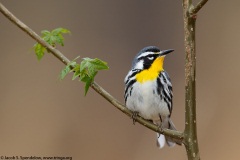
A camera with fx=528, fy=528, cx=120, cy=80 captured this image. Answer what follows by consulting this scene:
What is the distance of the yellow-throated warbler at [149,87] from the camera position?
4285 mm

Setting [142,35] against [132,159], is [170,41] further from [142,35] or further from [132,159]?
[132,159]

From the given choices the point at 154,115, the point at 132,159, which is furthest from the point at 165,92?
the point at 132,159

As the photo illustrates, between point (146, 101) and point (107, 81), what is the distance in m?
4.14

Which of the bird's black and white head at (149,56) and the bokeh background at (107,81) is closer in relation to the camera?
the bird's black and white head at (149,56)

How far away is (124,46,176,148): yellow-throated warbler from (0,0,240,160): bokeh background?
2944 mm

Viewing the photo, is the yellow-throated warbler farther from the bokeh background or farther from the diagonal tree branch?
the bokeh background

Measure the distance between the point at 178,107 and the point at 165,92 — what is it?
3678mm

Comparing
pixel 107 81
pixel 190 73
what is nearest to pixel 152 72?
pixel 190 73

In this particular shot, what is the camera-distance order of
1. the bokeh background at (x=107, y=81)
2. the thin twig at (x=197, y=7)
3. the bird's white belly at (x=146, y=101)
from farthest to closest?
the bokeh background at (x=107, y=81)
the bird's white belly at (x=146, y=101)
the thin twig at (x=197, y=7)

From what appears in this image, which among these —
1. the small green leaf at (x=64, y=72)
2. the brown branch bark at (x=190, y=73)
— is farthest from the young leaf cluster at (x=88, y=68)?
the brown branch bark at (x=190, y=73)

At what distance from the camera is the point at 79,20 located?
29.1ft

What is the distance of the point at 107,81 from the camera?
842cm

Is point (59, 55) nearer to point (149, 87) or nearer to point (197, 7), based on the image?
point (197, 7)

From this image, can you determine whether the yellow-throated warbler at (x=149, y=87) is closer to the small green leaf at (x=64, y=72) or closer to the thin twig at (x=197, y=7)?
the small green leaf at (x=64, y=72)
